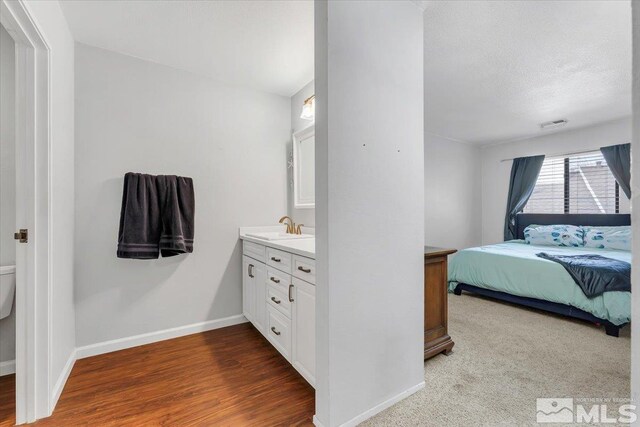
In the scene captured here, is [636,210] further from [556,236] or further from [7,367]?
[556,236]

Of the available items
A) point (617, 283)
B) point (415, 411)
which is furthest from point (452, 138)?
point (415, 411)

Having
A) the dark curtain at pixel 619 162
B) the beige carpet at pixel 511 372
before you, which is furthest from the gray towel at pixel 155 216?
the dark curtain at pixel 619 162

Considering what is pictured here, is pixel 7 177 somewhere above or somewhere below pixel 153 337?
above

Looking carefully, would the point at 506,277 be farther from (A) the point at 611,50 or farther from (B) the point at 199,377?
(B) the point at 199,377

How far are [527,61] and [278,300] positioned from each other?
286cm

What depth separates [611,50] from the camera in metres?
2.24

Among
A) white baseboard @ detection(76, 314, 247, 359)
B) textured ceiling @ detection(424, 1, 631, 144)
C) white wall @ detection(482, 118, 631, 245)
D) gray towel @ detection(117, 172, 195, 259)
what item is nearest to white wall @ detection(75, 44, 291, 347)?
white baseboard @ detection(76, 314, 247, 359)

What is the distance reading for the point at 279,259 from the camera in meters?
2.00

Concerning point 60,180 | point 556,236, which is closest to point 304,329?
point 60,180

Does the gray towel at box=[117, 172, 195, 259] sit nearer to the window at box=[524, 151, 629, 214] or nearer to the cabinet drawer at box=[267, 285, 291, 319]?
the cabinet drawer at box=[267, 285, 291, 319]

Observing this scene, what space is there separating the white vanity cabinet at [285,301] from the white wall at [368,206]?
24 cm

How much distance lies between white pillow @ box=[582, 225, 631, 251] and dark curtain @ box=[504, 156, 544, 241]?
105cm

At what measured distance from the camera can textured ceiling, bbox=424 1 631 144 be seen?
6.09ft

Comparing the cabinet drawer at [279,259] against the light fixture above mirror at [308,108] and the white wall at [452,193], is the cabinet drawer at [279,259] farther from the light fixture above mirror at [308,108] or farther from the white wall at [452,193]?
the white wall at [452,193]
